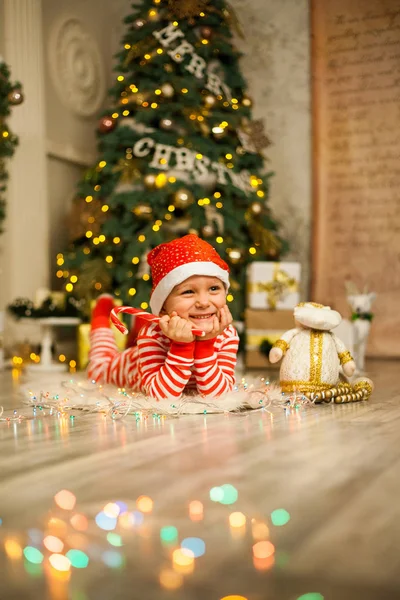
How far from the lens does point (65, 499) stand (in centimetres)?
109

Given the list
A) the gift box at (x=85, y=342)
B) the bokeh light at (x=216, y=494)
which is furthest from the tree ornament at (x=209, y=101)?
the bokeh light at (x=216, y=494)

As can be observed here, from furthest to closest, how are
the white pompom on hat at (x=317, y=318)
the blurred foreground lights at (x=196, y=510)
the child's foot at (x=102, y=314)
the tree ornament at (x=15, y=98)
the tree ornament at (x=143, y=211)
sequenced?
the tree ornament at (x=143, y=211) → the tree ornament at (x=15, y=98) → the child's foot at (x=102, y=314) → the white pompom on hat at (x=317, y=318) → the blurred foreground lights at (x=196, y=510)

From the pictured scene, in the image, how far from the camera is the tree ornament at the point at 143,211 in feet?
11.7

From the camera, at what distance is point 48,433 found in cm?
166

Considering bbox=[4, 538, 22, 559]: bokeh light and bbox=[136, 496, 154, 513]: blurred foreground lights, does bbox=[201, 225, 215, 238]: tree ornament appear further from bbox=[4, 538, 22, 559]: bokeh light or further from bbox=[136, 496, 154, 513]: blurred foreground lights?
bbox=[4, 538, 22, 559]: bokeh light

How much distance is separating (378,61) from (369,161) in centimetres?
59

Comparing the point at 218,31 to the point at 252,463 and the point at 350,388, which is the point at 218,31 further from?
the point at 252,463

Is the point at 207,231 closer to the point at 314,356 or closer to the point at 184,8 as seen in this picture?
the point at 184,8

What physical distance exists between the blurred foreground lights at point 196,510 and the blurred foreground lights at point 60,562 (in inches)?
8.0

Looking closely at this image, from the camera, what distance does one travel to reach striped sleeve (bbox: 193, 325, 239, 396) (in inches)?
76.4

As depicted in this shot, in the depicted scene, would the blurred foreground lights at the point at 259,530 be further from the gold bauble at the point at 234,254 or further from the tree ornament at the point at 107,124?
the tree ornament at the point at 107,124

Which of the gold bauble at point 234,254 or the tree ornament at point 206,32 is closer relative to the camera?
the gold bauble at point 234,254

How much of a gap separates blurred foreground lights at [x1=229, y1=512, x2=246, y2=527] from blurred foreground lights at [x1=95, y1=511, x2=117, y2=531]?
0.16m

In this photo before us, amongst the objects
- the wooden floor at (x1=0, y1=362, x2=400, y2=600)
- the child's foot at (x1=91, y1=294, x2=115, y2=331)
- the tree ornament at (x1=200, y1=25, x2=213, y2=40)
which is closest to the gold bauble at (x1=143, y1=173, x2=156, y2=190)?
the tree ornament at (x1=200, y1=25, x2=213, y2=40)
